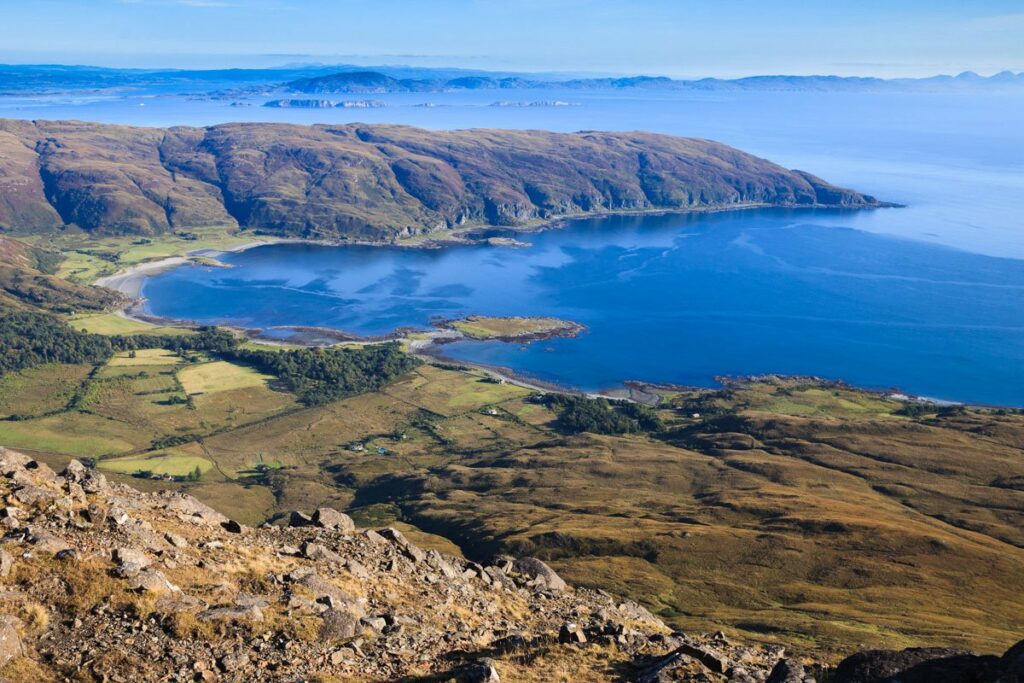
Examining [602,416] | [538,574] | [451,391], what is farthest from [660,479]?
[538,574]

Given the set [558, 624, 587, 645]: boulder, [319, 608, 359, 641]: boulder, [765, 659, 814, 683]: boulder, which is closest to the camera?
[765, 659, 814, 683]: boulder

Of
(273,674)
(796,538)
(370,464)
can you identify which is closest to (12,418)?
A: (370,464)

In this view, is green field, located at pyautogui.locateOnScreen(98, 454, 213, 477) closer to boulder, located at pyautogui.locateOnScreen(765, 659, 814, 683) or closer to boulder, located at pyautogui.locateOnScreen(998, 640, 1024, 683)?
boulder, located at pyautogui.locateOnScreen(765, 659, 814, 683)

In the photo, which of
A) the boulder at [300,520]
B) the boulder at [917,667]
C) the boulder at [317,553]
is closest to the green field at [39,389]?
the boulder at [300,520]

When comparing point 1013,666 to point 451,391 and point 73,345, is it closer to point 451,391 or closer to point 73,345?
point 451,391

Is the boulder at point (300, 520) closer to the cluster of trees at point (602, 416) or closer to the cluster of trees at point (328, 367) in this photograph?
the cluster of trees at point (602, 416)

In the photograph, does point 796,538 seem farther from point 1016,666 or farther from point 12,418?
point 12,418

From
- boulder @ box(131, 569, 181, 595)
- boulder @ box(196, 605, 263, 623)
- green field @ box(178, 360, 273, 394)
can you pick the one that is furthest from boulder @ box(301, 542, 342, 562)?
green field @ box(178, 360, 273, 394)
